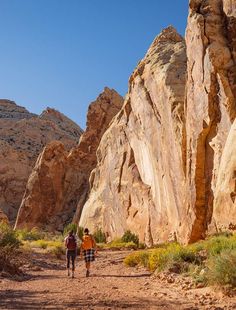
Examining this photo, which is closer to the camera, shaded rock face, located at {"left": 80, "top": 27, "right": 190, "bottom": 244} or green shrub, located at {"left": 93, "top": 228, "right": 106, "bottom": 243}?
shaded rock face, located at {"left": 80, "top": 27, "right": 190, "bottom": 244}

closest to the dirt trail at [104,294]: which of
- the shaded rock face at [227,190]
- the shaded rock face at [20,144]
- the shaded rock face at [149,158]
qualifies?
the shaded rock face at [227,190]

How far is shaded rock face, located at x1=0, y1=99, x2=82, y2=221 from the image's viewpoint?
234 feet

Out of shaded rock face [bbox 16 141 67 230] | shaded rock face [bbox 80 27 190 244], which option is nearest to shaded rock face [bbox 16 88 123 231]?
shaded rock face [bbox 16 141 67 230]

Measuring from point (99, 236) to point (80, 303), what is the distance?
3109cm

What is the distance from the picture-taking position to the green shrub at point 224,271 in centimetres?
945

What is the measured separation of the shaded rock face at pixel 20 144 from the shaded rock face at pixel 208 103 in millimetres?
50266

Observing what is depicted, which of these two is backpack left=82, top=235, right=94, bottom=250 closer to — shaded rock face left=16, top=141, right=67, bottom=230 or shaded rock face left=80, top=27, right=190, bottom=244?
shaded rock face left=80, top=27, right=190, bottom=244

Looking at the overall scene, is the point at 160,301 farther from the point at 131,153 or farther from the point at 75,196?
the point at 75,196

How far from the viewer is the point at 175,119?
2833cm

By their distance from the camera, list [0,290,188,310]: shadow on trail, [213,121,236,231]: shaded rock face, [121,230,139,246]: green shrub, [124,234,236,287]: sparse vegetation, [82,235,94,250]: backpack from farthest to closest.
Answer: [121,230,139,246]: green shrub
[213,121,236,231]: shaded rock face
[82,235,94,250]: backpack
[124,234,236,287]: sparse vegetation
[0,290,188,310]: shadow on trail

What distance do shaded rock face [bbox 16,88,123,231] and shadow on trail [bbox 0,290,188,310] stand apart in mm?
48017

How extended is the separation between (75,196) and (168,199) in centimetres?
3336

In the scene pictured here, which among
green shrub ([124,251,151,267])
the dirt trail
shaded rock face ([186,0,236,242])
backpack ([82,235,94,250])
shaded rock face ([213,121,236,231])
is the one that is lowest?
the dirt trail

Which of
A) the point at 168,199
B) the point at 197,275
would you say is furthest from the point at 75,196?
the point at 197,275
